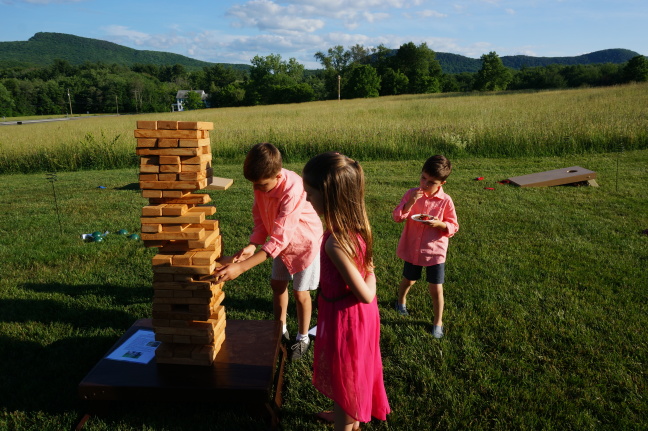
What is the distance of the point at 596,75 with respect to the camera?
67.6 meters

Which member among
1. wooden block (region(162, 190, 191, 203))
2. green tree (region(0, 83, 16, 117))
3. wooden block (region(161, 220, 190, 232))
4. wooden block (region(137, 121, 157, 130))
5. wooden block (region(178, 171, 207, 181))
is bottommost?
wooden block (region(161, 220, 190, 232))

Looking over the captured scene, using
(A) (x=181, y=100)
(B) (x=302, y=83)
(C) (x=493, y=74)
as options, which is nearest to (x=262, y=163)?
(C) (x=493, y=74)

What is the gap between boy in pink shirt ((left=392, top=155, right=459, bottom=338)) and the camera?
3688mm

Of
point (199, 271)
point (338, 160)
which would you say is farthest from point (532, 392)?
point (199, 271)

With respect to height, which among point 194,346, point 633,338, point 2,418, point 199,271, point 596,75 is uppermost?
point 596,75

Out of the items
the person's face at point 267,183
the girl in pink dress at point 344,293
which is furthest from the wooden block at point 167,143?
the girl in pink dress at point 344,293

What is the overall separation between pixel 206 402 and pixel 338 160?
6.50ft

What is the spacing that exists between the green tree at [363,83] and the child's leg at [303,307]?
6485 centimetres

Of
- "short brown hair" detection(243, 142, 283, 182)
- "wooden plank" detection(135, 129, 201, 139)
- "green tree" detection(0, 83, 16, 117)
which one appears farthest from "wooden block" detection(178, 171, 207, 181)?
"green tree" detection(0, 83, 16, 117)

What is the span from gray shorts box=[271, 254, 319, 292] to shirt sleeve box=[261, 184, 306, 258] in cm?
45

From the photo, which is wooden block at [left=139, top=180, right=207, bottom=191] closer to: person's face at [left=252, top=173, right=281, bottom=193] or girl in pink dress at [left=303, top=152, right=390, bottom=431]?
person's face at [left=252, top=173, right=281, bottom=193]

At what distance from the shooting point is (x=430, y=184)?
12.1 feet

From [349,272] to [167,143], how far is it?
1.42m

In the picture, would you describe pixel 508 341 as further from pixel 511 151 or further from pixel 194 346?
pixel 511 151
